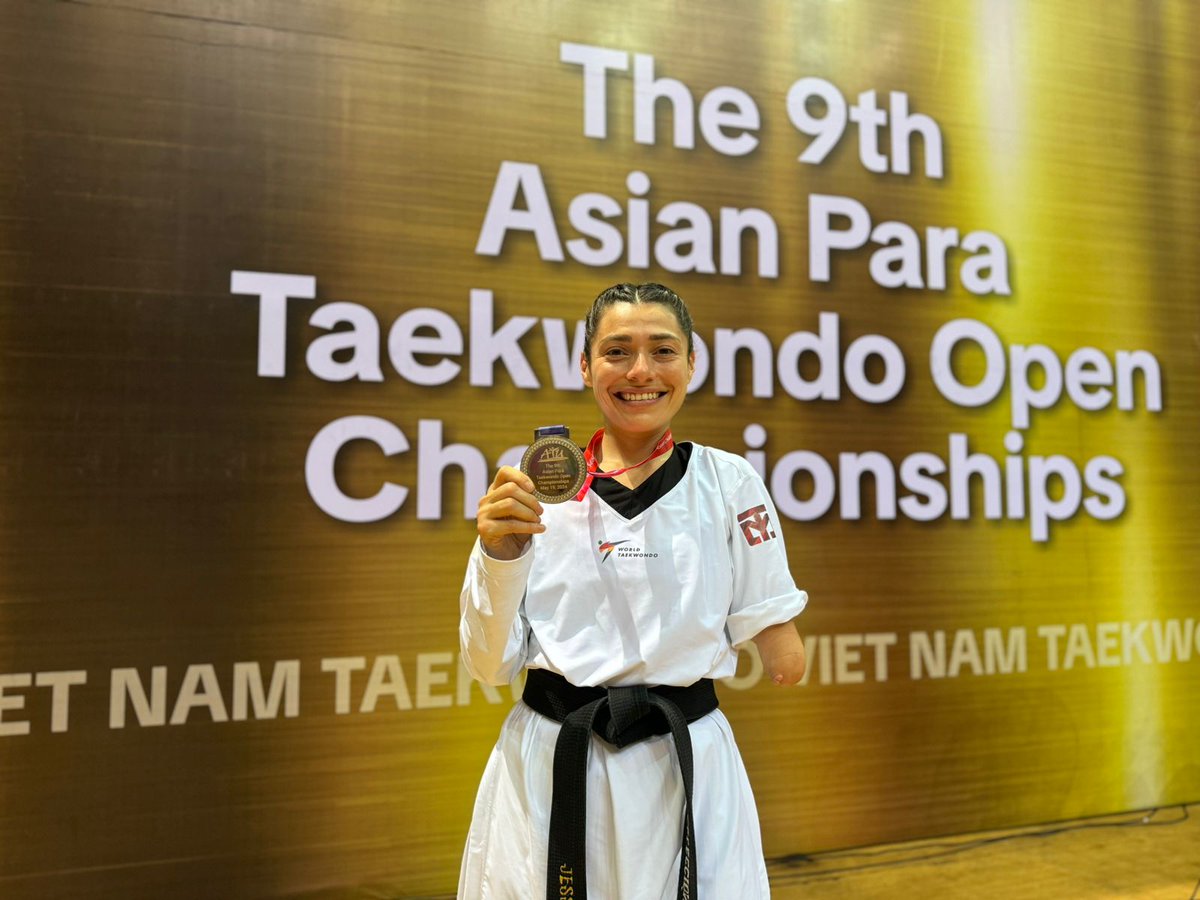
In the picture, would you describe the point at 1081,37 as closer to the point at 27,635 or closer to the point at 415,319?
the point at 415,319

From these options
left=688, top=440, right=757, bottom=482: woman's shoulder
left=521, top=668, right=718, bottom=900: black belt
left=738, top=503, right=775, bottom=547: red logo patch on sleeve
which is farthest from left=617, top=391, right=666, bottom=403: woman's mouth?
left=521, top=668, right=718, bottom=900: black belt

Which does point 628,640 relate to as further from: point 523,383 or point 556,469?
point 523,383

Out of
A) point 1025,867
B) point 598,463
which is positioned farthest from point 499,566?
point 1025,867

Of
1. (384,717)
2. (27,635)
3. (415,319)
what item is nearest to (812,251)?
(415,319)

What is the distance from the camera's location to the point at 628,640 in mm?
1278

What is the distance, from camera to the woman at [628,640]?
123 centimetres

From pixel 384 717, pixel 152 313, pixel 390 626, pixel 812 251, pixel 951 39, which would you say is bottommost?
pixel 384 717

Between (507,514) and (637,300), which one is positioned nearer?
(507,514)

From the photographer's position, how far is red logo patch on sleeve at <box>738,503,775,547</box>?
137 centimetres

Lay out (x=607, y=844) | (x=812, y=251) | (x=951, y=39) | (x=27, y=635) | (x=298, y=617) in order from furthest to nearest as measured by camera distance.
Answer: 1. (x=951, y=39)
2. (x=812, y=251)
3. (x=298, y=617)
4. (x=27, y=635)
5. (x=607, y=844)

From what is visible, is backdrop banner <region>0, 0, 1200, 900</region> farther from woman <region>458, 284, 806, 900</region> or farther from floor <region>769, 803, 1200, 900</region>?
woman <region>458, 284, 806, 900</region>

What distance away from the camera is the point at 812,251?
302 centimetres

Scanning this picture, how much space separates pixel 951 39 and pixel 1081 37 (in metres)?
0.53

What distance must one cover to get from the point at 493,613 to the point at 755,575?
1.32 feet
